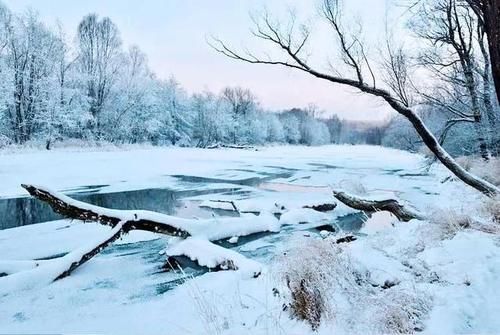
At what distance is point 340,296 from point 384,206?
4857 mm

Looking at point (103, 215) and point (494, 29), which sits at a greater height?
point (494, 29)

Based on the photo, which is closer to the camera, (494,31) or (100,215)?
(494,31)

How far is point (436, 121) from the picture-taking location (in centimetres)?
1709

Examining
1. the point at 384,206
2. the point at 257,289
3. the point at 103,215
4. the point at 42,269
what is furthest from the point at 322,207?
the point at 42,269

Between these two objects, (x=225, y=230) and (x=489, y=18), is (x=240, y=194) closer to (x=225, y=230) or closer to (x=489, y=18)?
(x=225, y=230)

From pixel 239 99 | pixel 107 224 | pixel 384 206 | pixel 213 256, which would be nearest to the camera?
pixel 213 256

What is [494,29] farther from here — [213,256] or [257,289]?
[213,256]

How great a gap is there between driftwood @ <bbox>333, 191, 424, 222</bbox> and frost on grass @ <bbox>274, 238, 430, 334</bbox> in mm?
3769

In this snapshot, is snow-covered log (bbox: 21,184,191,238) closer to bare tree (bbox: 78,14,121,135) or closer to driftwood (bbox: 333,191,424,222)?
driftwood (bbox: 333,191,424,222)

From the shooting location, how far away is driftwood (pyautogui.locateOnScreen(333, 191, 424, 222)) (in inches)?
291

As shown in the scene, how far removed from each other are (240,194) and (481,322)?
33.5 feet

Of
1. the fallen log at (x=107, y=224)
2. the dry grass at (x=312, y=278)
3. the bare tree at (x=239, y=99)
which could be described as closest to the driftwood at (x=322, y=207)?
the fallen log at (x=107, y=224)

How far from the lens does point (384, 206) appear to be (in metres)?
7.89

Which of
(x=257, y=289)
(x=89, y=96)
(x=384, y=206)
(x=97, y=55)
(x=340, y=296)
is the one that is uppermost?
(x=97, y=55)
